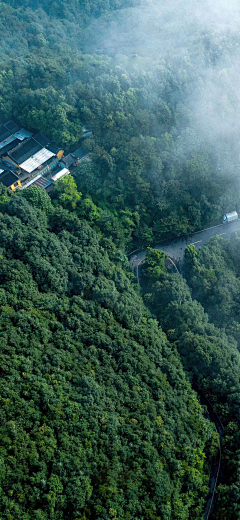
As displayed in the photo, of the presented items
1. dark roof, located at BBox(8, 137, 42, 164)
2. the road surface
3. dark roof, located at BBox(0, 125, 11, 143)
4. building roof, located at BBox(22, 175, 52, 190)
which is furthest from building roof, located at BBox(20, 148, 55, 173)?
the road surface

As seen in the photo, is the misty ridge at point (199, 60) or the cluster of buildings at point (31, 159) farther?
the misty ridge at point (199, 60)

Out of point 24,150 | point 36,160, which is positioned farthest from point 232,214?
point 24,150

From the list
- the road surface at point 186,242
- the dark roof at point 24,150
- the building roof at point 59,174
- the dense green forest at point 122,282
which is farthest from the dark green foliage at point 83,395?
the dark roof at point 24,150

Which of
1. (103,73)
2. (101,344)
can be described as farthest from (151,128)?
(101,344)

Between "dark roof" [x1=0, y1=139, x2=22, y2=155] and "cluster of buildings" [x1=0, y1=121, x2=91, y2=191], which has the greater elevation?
"dark roof" [x1=0, y1=139, x2=22, y2=155]

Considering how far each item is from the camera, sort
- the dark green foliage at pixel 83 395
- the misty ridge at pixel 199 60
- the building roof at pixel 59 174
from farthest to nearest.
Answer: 1. the misty ridge at pixel 199 60
2. the building roof at pixel 59 174
3. the dark green foliage at pixel 83 395

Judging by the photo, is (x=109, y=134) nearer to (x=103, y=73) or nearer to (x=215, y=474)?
(x=103, y=73)

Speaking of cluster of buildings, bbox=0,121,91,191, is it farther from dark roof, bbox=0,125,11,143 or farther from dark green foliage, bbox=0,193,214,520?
dark green foliage, bbox=0,193,214,520

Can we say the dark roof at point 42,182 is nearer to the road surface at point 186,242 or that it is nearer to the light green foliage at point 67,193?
the light green foliage at point 67,193
